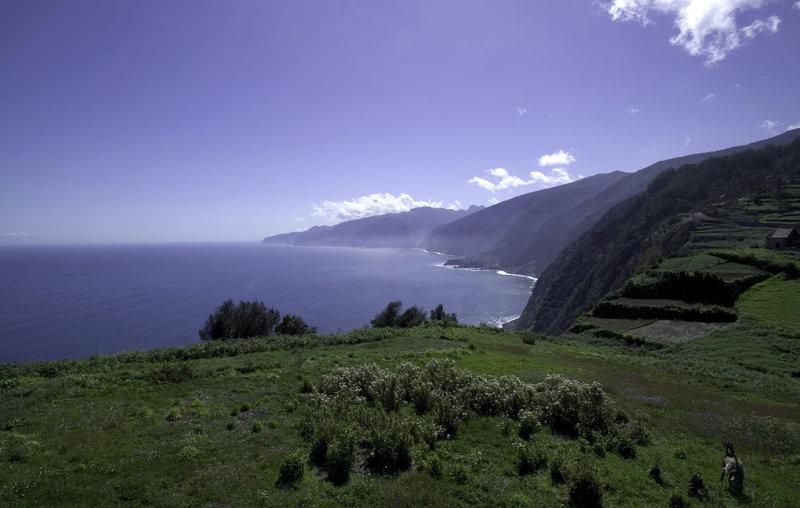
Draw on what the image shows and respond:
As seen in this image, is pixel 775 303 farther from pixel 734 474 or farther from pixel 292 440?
pixel 292 440

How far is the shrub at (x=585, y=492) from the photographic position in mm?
11766

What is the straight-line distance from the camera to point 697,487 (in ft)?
41.6

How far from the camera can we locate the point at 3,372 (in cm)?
2498

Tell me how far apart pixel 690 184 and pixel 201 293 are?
186706 millimetres

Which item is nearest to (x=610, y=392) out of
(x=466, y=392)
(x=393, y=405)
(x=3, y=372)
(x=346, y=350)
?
(x=466, y=392)

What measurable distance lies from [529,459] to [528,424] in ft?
10.8

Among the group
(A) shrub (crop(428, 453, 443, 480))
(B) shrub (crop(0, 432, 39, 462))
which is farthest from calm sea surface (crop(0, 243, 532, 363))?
(A) shrub (crop(428, 453, 443, 480))

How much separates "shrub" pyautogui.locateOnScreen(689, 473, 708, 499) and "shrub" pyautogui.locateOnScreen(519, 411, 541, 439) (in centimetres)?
532

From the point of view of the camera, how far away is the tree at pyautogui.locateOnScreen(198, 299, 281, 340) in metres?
58.3

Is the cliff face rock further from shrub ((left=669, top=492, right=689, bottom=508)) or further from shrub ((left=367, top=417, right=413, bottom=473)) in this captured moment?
shrub ((left=367, top=417, right=413, bottom=473))

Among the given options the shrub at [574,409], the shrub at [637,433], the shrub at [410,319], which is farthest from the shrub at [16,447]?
the shrub at [410,319]

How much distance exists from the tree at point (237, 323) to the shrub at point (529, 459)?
5000 cm

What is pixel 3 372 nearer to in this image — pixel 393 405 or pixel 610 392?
pixel 393 405

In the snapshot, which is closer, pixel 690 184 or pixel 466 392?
pixel 466 392
